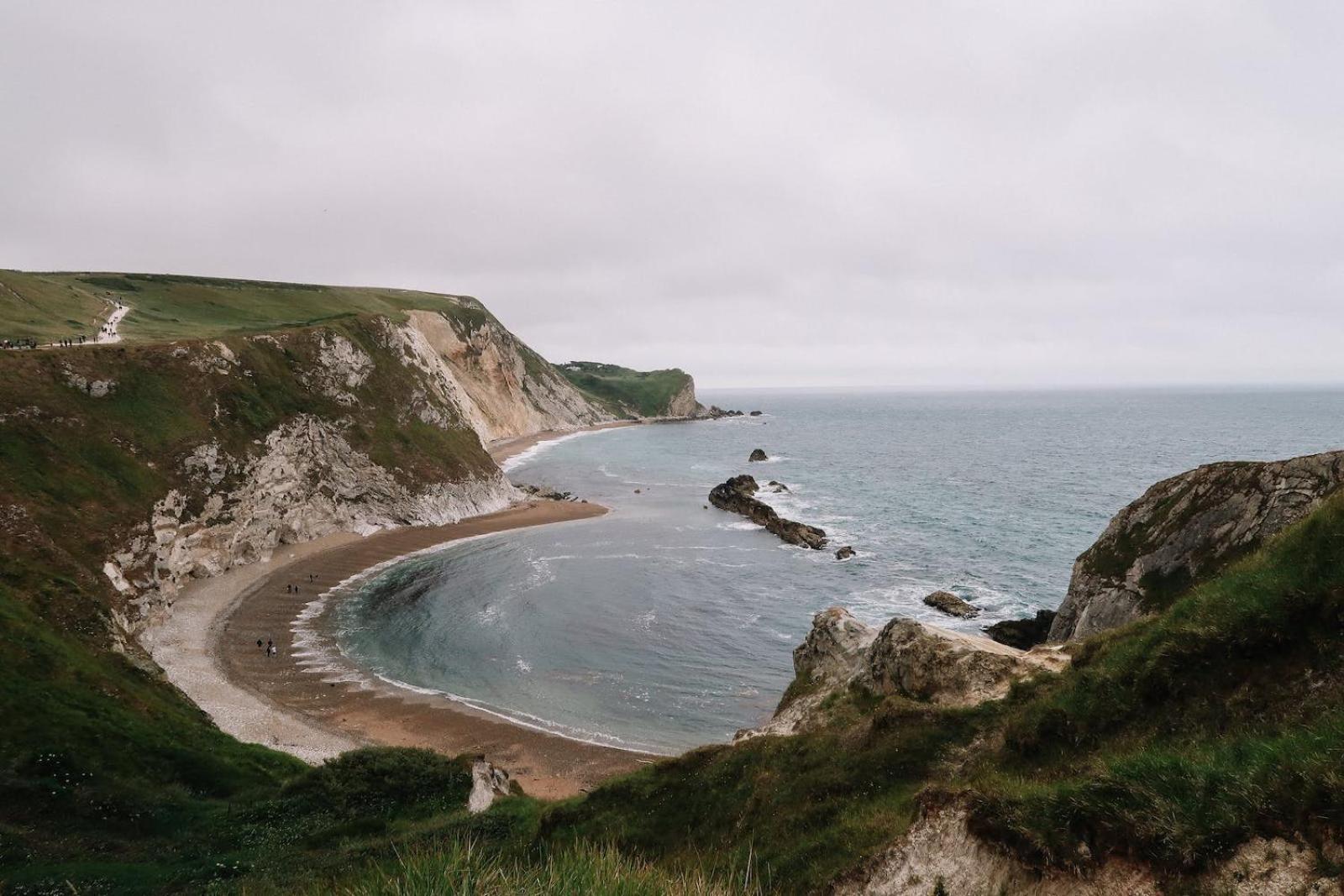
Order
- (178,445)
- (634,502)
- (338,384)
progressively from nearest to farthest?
1. (178,445)
2. (338,384)
3. (634,502)

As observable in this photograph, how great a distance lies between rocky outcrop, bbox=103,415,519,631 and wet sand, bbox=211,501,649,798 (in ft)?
18.7

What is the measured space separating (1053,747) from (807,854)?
5.11 m

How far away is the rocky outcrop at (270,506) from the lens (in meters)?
49.9

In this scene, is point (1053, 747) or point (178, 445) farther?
point (178, 445)

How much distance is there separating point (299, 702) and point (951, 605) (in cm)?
4580

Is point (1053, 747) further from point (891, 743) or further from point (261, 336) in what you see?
point (261, 336)

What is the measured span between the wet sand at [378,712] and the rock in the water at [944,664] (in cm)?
1773

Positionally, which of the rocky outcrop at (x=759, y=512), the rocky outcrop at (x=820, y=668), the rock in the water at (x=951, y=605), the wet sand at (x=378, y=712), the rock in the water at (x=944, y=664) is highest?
the rock in the water at (x=944, y=664)

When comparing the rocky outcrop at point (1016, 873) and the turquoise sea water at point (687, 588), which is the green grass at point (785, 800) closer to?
the rocky outcrop at point (1016, 873)

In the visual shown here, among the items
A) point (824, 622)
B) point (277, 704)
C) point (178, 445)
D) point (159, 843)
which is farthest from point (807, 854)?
point (178, 445)

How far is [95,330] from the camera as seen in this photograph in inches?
3039

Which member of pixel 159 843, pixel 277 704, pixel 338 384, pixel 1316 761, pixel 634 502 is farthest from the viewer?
pixel 634 502

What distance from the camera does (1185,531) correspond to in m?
29.6

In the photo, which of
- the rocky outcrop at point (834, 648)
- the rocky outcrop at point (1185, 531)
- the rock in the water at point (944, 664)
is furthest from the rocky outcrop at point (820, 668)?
the rocky outcrop at point (1185, 531)
